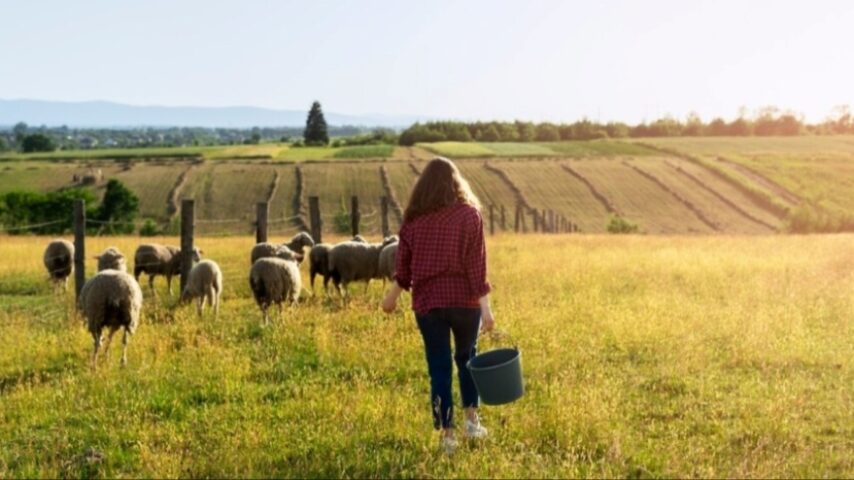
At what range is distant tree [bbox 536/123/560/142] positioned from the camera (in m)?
138

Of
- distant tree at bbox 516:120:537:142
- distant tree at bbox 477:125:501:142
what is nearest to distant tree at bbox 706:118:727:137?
distant tree at bbox 516:120:537:142

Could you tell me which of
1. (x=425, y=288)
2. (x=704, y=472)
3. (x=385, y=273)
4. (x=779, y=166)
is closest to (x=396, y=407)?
(x=425, y=288)

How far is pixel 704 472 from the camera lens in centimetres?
657

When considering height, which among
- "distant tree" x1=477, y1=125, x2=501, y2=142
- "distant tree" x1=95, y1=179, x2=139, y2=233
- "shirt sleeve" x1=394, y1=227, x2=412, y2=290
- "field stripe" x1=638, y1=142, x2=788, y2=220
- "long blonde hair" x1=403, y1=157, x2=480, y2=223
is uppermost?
"distant tree" x1=477, y1=125, x2=501, y2=142

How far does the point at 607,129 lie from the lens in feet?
480

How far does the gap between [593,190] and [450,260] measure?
6697 centimetres

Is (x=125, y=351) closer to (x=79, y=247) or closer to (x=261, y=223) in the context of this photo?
(x=79, y=247)

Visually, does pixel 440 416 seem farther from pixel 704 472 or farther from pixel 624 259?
pixel 624 259

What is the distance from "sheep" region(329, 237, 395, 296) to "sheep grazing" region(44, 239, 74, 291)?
7.03 metres

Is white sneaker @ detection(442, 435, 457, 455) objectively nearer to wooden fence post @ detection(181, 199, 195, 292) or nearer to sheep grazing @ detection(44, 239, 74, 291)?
wooden fence post @ detection(181, 199, 195, 292)

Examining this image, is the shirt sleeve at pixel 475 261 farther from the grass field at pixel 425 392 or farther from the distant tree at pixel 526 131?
the distant tree at pixel 526 131

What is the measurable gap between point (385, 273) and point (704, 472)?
10951 millimetres

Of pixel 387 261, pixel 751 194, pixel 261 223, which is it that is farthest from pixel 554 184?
pixel 387 261

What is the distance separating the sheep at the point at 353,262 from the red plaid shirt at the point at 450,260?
1010 centimetres
